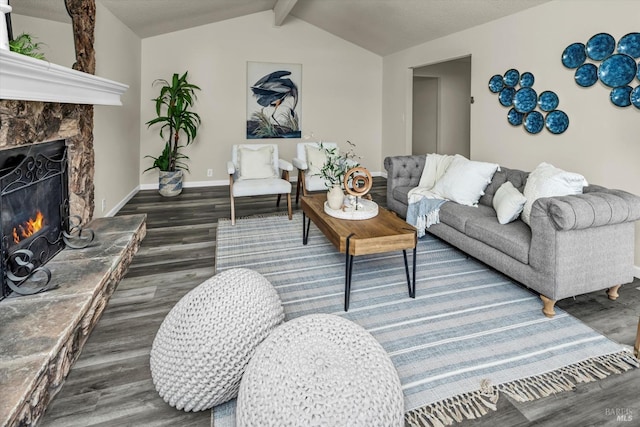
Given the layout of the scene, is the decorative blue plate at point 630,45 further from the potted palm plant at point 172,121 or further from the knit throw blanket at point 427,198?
the potted palm plant at point 172,121

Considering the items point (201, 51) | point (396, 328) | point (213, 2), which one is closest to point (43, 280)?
point (396, 328)

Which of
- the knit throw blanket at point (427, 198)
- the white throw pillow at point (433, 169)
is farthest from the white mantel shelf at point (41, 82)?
the white throw pillow at point (433, 169)

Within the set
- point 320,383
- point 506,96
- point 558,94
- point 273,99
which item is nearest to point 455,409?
point 320,383

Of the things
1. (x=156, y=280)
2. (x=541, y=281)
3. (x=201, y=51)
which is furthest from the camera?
(x=201, y=51)

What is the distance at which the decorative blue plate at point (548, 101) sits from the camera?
354cm

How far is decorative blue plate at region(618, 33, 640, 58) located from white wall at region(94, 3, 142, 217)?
4.76 m

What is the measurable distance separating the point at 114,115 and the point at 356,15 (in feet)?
12.3

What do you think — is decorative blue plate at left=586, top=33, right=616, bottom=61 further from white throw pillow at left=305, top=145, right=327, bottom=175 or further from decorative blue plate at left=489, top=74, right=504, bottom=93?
white throw pillow at left=305, top=145, right=327, bottom=175

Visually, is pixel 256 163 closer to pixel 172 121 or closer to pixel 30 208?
pixel 172 121

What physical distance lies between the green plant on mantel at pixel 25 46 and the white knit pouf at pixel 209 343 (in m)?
1.56

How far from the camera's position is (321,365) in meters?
1.16

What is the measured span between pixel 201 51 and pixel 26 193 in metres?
4.72

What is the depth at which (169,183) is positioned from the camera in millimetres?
5609

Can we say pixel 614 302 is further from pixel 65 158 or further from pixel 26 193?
pixel 65 158
